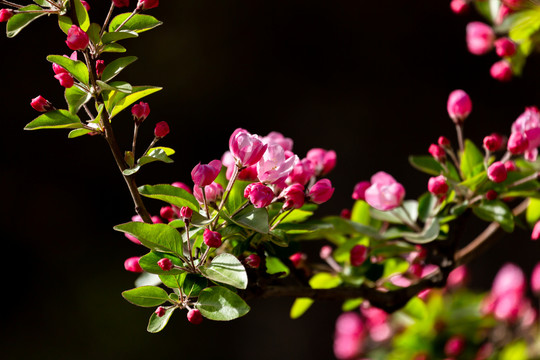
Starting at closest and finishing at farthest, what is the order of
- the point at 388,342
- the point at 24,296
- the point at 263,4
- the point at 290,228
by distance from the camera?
the point at 290,228 < the point at 388,342 < the point at 24,296 < the point at 263,4

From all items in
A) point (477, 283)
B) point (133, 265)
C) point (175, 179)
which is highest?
point (133, 265)

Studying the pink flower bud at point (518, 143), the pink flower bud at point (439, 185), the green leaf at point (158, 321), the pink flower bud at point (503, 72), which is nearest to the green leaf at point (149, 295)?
the green leaf at point (158, 321)

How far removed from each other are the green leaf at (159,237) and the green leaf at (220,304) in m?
0.05

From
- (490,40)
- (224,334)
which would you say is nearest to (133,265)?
(490,40)

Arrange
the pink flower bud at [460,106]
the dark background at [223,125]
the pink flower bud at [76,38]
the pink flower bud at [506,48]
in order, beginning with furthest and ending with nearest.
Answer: the dark background at [223,125]
the pink flower bud at [506,48]
the pink flower bud at [460,106]
the pink flower bud at [76,38]

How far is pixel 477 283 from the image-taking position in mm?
2479

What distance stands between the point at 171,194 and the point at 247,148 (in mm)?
90

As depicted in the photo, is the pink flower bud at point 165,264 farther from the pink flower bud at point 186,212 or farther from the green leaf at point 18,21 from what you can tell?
the green leaf at point 18,21

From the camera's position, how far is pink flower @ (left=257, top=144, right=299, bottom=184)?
0.63m

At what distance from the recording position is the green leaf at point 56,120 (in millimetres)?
600

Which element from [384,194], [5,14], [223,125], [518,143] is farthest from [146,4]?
[223,125]

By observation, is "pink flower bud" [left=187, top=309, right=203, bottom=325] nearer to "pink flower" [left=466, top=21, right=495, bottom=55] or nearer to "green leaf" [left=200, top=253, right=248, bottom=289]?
"green leaf" [left=200, top=253, right=248, bottom=289]

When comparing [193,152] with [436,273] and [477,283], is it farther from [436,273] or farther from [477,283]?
[436,273]

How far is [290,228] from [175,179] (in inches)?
69.2
